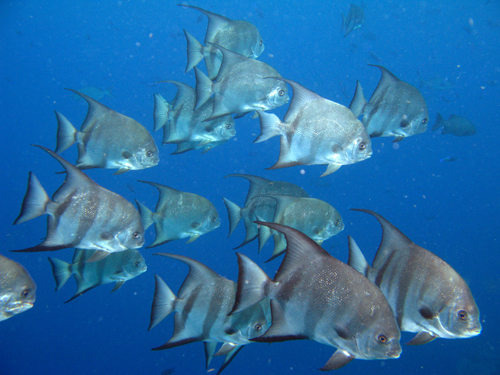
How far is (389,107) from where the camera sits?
12.4 feet

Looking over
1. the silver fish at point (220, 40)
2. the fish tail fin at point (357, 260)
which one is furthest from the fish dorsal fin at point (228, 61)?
the fish tail fin at point (357, 260)

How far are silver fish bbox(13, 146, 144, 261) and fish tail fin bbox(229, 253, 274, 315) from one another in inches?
56.9

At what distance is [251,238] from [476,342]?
22.7 meters

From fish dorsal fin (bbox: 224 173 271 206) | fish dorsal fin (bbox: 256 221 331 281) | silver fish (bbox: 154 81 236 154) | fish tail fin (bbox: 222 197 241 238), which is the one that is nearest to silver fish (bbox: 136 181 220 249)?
fish tail fin (bbox: 222 197 241 238)

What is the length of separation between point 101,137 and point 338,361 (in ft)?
10.6

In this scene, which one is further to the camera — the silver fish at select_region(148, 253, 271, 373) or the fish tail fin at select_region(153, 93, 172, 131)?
the fish tail fin at select_region(153, 93, 172, 131)

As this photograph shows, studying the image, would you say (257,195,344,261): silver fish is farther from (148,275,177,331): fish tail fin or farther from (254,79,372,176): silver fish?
(148,275,177,331): fish tail fin

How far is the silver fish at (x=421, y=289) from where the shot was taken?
208 cm

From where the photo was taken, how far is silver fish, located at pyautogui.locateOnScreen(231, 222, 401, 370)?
1.78 metres

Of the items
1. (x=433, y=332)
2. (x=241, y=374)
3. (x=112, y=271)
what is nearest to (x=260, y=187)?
(x=112, y=271)

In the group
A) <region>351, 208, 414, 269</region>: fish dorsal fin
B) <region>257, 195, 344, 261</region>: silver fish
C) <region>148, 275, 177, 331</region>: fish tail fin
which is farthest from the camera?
<region>257, 195, 344, 261</region>: silver fish

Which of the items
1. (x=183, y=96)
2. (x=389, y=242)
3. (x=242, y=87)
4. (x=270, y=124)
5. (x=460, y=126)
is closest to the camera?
(x=389, y=242)

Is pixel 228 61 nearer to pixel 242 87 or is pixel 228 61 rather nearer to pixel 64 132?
pixel 242 87

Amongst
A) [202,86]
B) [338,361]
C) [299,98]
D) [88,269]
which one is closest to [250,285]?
[338,361]
